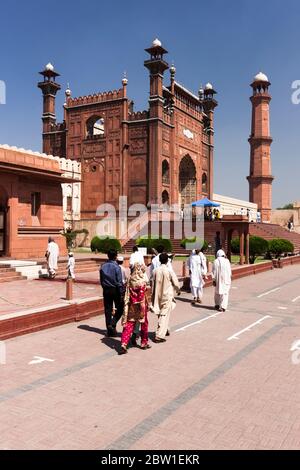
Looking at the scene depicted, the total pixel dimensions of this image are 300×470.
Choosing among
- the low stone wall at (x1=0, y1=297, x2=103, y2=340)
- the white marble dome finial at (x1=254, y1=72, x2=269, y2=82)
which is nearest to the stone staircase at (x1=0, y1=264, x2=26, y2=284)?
the low stone wall at (x1=0, y1=297, x2=103, y2=340)

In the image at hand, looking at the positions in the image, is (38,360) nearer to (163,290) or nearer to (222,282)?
(163,290)

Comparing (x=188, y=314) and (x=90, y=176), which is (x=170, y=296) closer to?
(x=188, y=314)

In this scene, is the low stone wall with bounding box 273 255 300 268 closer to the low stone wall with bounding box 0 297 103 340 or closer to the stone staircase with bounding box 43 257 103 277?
the stone staircase with bounding box 43 257 103 277

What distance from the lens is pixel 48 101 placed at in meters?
40.3

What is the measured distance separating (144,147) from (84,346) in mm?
30310

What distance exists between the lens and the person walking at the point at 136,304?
7.02 m

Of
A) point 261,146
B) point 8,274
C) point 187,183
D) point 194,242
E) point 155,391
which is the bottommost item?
point 155,391

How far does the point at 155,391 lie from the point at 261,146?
51449mm

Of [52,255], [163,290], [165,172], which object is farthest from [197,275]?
[165,172]

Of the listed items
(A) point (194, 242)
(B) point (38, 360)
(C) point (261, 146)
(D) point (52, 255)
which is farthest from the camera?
(C) point (261, 146)

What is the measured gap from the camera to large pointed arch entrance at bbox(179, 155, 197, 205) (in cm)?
4334
